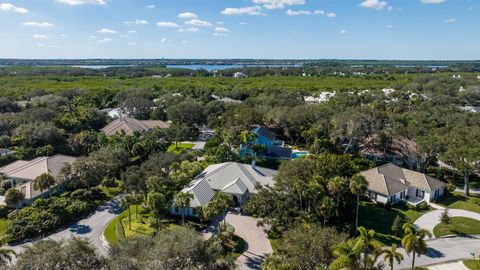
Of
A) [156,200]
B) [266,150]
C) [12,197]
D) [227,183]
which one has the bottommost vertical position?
[227,183]

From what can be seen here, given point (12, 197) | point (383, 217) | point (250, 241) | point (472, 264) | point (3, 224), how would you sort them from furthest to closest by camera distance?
point (383, 217) → point (3, 224) → point (12, 197) → point (250, 241) → point (472, 264)

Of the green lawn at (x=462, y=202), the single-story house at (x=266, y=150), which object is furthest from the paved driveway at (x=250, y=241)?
the green lawn at (x=462, y=202)

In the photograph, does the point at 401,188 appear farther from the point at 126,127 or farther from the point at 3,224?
the point at 126,127

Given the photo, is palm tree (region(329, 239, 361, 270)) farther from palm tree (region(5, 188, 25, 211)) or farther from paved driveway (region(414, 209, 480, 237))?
palm tree (region(5, 188, 25, 211))

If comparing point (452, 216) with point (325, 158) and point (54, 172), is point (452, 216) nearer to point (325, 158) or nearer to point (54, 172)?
point (325, 158)

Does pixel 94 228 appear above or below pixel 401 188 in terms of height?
below

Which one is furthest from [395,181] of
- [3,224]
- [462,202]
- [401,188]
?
[3,224]

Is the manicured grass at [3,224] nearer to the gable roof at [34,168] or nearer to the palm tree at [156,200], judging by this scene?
the gable roof at [34,168]

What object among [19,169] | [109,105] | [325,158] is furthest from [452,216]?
[109,105]
